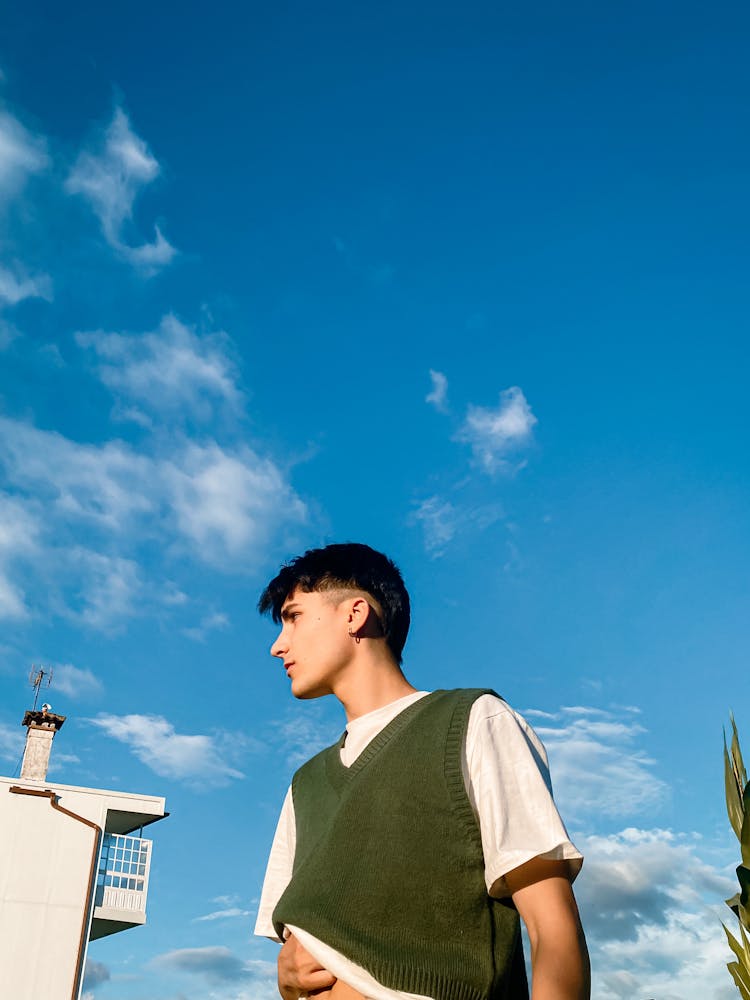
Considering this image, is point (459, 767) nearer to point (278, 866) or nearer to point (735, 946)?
point (278, 866)

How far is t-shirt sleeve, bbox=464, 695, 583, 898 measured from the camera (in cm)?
181

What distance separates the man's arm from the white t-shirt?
36mm

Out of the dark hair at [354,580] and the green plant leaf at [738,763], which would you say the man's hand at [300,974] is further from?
the green plant leaf at [738,763]

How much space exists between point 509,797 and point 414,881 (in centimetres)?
27

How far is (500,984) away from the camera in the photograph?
1.82 meters

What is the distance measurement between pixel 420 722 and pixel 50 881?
1752cm

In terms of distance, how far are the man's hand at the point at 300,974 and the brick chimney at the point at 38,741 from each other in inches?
719

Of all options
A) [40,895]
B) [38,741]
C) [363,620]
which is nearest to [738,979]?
[363,620]

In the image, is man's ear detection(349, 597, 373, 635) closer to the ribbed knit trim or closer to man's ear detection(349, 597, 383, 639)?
man's ear detection(349, 597, 383, 639)

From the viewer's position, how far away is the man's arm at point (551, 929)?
64.1 inches

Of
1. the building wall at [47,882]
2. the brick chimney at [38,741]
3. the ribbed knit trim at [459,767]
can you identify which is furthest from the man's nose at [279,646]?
the brick chimney at [38,741]

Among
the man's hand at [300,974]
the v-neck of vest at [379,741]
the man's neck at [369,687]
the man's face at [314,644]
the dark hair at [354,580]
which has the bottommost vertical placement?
the man's hand at [300,974]

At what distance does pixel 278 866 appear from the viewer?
8.40 ft

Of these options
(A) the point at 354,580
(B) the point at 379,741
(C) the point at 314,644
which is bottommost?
(B) the point at 379,741
